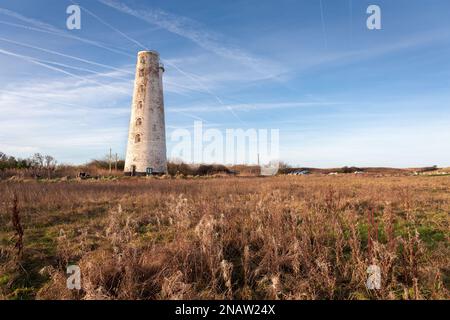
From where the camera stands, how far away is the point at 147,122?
87.3 feet

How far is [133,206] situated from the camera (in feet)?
31.2

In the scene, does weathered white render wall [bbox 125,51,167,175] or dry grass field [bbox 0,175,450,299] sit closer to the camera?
dry grass field [bbox 0,175,450,299]

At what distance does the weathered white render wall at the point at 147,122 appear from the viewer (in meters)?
26.5

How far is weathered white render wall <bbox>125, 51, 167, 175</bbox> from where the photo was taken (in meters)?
26.5

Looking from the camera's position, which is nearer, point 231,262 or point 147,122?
point 231,262

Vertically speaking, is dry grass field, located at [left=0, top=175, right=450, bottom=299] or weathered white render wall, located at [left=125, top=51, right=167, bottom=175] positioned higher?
weathered white render wall, located at [left=125, top=51, right=167, bottom=175]

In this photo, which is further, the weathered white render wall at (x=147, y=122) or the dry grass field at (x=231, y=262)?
the weathered white render wall at (x=147, y=122)

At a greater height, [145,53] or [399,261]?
[145,53]

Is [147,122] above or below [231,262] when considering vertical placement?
above

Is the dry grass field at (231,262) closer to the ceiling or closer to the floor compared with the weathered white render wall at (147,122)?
closer to the floor

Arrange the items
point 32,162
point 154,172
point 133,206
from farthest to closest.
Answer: point 32,162
point 154,172
point 133,206
